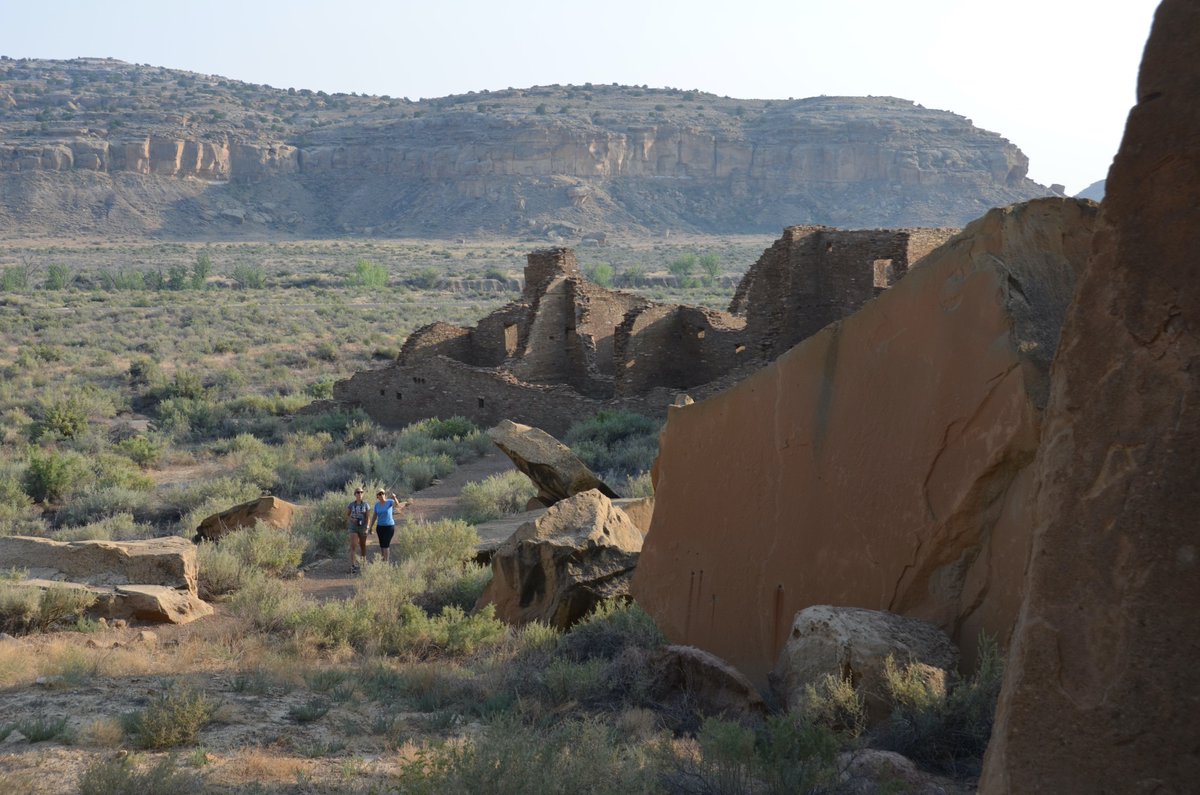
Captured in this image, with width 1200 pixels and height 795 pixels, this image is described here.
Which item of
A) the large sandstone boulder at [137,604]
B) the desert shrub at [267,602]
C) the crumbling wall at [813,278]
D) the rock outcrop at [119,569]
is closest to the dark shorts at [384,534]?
the desert shrub at [267,602]

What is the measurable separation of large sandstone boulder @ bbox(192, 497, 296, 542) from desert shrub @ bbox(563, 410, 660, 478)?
5050mm

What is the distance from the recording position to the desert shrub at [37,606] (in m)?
9.49

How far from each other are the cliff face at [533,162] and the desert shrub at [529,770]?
299 feet

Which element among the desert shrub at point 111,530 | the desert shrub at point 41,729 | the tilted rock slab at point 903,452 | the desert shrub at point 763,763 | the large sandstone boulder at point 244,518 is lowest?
the desert shrub at point 111,530

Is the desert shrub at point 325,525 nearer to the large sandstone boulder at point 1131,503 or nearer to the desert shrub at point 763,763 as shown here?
the desert shrub at point 763,763

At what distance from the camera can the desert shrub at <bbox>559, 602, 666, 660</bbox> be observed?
771 cm

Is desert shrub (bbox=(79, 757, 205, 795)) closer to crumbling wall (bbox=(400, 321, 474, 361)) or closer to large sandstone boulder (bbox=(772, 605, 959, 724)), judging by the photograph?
large sandstone boulder (bbox=(772, 605, 959, 724))

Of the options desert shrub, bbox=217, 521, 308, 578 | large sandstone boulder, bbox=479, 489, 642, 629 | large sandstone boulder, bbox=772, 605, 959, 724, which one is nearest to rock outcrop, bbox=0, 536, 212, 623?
desert shrub, bbox=217, 521, 308, 578

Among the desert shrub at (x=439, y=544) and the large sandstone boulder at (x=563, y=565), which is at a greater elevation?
the large sandstone boulder at (x=563, y=565)

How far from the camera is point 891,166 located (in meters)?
108

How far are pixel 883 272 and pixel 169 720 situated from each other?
15.1 metres

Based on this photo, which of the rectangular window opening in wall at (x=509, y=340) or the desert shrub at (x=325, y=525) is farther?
the rectangular window opening in wall at (x=509, y=340)

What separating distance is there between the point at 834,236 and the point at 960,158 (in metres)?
97.5

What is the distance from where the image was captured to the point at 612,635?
8023mm
